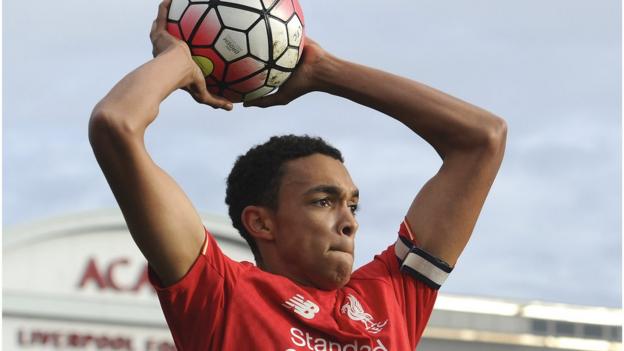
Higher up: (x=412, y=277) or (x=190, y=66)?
(x=190, y=66)

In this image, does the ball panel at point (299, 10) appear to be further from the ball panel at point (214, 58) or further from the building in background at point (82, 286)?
the building in background at point (82, 286)

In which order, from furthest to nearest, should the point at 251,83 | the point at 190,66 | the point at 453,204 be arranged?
the point at 453,204
the point at 251,83
the point at 190,66

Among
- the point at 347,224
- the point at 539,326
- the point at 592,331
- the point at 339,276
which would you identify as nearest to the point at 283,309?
the point at 339,276

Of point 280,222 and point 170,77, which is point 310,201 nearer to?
point 280,222

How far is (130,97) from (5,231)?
943 inches

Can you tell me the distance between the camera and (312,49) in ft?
16.7

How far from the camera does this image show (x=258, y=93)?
4.97 metres

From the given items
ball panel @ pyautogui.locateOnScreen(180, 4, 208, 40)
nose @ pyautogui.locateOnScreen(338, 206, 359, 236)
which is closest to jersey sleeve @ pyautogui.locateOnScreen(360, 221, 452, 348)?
nose @ pyautogui.locateOnScreen(338, 206, 359, 236)

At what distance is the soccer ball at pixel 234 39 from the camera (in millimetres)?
4824

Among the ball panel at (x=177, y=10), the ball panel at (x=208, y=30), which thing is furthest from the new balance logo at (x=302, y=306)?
the ball panel at (x=177, y=10)

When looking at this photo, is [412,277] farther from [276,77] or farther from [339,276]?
[276,77]

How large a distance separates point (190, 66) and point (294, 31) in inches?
18.9

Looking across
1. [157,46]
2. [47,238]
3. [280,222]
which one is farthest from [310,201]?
[47,238]

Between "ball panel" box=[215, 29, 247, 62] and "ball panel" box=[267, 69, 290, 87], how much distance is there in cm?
14
